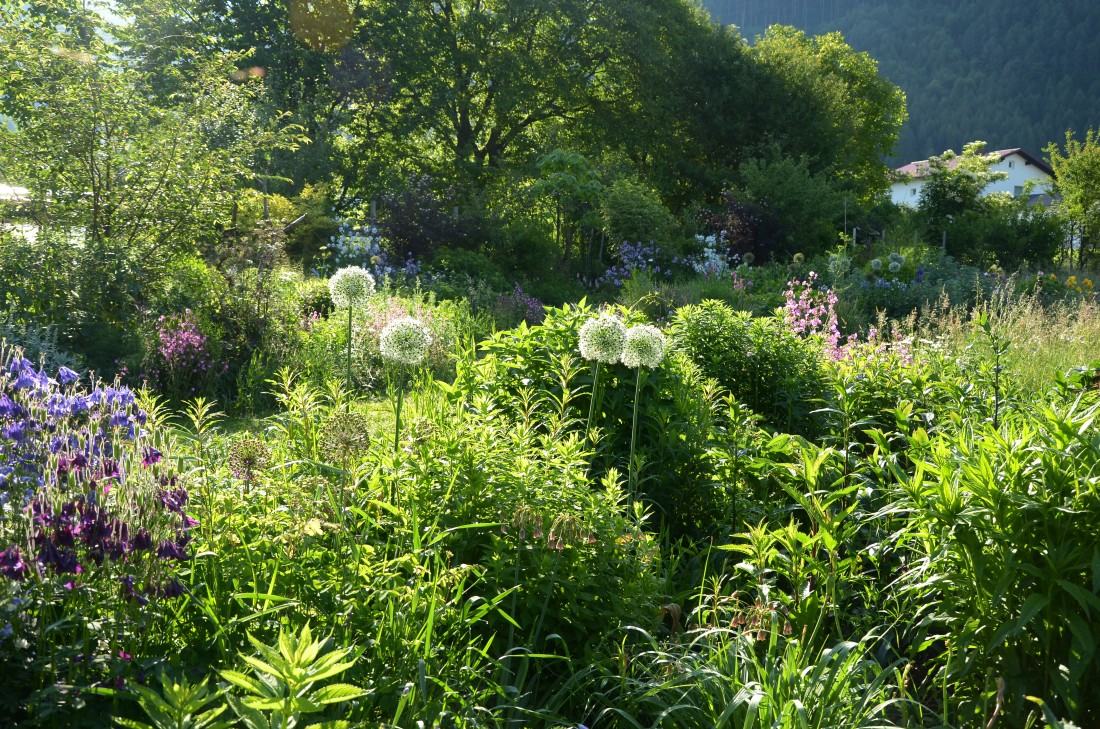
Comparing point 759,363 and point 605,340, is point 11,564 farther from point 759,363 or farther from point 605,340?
point 759,363

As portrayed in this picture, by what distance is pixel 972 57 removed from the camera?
70.5m

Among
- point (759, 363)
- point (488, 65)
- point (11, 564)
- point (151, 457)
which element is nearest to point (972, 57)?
point (488, 65)

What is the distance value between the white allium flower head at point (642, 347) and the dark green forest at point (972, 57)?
6450cm

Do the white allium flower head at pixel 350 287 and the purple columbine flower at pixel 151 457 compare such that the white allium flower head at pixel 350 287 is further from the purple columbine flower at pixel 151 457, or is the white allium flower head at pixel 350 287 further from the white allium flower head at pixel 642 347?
the purple columbine flower at pixel 151 457

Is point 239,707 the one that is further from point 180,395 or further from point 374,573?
point 180,395

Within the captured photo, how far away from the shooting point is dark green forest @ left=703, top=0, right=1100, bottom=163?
64.2 m

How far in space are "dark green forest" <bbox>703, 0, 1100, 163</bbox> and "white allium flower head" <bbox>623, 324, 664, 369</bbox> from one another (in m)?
64.5

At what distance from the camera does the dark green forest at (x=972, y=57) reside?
211 feet

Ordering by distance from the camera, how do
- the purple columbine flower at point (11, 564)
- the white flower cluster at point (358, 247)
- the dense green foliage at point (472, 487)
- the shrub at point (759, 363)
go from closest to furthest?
the purple columbine flower at point (11, 564) → the dense green foliage at point (472, 487) → the shrub at point (759, 363) → the white flower cluster at point (358, 247)

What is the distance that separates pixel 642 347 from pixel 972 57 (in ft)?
265

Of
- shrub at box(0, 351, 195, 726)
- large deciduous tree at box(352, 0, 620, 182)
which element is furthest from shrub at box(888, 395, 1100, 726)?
large deciduous tree at box(352, 0, 620, 182)

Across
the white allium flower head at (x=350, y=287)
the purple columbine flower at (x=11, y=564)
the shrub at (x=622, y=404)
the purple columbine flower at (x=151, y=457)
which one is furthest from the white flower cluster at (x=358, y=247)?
the purple columbine flower at (x=11, y=564)

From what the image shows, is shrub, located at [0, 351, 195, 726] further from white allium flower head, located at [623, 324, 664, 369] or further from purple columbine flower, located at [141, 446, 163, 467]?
white allium flower head, located at [623, 324, 664, 369]

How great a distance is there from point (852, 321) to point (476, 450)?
8.17 metres
